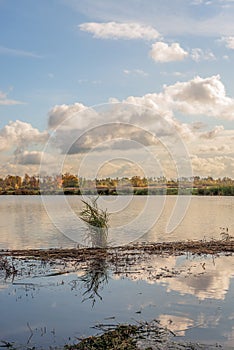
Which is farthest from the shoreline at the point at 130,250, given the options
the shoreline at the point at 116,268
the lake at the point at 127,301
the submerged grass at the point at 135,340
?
the submerged grass at the point at 135,340

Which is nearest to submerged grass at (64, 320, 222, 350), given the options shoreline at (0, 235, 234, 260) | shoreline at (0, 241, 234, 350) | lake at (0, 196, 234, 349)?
shoreline at (0, 241, 234, 350)

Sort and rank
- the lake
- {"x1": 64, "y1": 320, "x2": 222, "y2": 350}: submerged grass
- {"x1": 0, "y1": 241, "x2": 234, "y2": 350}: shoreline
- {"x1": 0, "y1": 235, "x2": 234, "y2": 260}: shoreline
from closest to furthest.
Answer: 1. {"x1": 64, "y1": 320, "x2": 222, "y2": 350}: submerged grass
2. {"x1": 0, "y1": 241, "x2": 234, "y2": 350}: shoreline
3. the lake
4. {"x1": 0, "y1": 235, "x2": 234, "y2": 260}: shoreline

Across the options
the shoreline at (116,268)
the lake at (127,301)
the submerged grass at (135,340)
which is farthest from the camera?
the lake at (127,301)

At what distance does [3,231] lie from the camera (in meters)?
18.1

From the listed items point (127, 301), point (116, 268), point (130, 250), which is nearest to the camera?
point (127, 301)

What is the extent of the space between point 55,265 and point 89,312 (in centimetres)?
356

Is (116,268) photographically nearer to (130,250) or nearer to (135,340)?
(130,250)

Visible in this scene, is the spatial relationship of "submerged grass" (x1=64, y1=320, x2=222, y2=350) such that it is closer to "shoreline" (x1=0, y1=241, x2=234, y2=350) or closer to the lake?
"shoreline" (x1=0, y1=241, x2=234, y2=350)

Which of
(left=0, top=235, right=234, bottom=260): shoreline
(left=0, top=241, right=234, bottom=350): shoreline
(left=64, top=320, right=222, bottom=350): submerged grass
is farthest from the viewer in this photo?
(left=0, top=235, right=234, bottom=260): shoreline

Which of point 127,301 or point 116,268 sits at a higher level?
point 116,268

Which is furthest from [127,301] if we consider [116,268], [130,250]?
[130,250]

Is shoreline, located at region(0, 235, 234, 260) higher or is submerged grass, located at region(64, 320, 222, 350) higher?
shoreline, located at region(0, 235, 234, 260)

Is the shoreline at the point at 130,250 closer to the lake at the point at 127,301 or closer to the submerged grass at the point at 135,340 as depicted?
the lake at the point at 127,301

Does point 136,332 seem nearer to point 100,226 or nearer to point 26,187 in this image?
point 100,226
